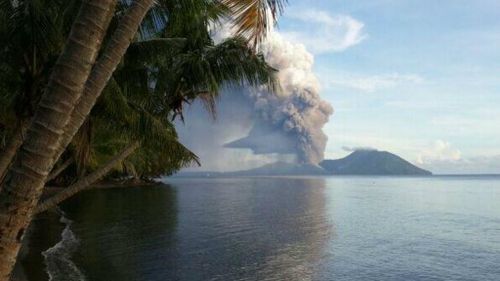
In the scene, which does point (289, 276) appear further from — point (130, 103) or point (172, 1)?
point (172, 1)

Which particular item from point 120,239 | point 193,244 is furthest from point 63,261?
point 193,244

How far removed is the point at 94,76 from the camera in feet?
17.7

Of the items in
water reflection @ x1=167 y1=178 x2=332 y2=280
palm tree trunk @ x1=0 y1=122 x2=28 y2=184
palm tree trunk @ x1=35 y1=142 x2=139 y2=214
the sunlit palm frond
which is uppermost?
the sunlit palm frond

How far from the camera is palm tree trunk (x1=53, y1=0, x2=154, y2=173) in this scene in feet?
17.3

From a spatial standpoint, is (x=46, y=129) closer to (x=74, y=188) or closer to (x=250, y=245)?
(x=74, y=188)

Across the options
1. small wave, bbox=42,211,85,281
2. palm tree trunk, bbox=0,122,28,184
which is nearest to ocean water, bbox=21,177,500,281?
small wave, bbox=42,211,85,281

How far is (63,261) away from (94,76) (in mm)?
22236

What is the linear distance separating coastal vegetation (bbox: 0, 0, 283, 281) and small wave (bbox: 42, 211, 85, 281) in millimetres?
8062

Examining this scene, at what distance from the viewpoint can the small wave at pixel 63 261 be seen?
71.9 feet

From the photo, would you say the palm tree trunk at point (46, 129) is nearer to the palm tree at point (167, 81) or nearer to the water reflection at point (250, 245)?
the palm tree at point (167, 81)

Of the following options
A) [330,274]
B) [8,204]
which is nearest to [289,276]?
[330,274]

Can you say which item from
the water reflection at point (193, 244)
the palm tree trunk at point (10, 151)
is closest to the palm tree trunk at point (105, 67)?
the palm tree trunk at point (10, 151)

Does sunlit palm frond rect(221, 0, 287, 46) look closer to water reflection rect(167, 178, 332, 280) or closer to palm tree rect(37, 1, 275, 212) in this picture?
palm tree rect(37, 1, 275, 212)

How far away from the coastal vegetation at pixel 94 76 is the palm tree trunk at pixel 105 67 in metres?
0.01
